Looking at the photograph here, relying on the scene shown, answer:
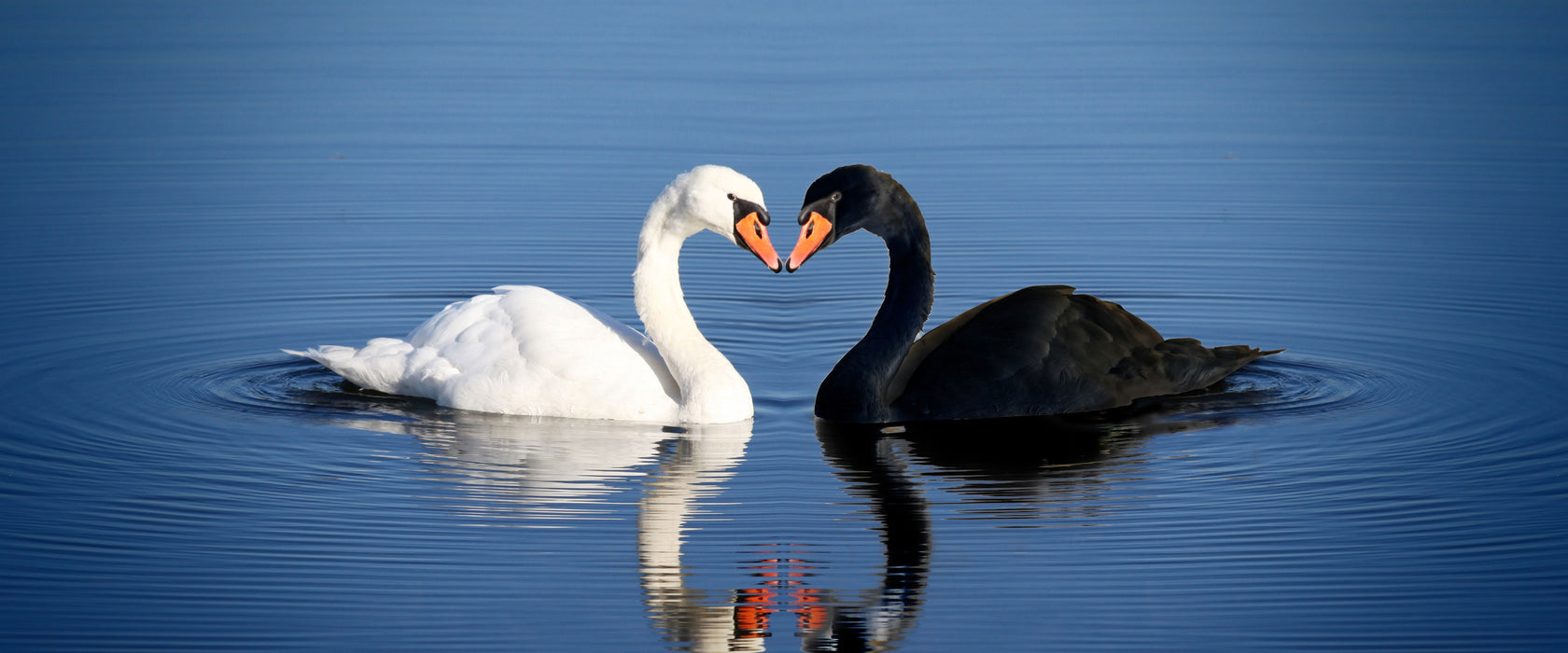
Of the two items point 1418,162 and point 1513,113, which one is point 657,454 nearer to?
point 1418,162

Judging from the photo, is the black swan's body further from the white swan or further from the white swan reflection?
the white swan reflection

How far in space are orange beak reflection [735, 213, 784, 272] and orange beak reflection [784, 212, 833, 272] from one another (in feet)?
0.69

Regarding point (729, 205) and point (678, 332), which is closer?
point (729, 205)

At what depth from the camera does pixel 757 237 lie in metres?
8.28

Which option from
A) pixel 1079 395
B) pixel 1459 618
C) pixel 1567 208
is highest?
pixel 1567 208

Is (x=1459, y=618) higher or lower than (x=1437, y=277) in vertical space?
lower

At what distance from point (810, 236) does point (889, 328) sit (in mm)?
602

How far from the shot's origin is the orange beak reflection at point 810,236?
853 cm

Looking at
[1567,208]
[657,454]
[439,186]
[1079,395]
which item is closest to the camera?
[657,454]

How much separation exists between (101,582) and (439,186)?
8.36 metres

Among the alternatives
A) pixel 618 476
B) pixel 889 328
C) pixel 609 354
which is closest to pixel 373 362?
pixel 609 354

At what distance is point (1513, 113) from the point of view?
16.4 meters

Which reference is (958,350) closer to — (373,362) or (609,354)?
(609,354)

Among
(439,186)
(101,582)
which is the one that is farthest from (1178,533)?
(439,186)
